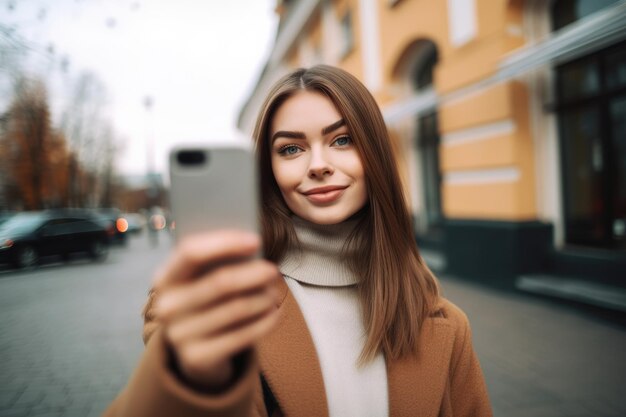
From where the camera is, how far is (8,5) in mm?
2510

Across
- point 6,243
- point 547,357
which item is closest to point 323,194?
point 547,357

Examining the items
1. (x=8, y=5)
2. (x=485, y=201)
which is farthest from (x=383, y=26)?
(x=8, y=5)

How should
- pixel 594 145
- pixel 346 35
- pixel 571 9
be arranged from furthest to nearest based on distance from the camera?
pixel 346 35
pixel 571 9
pixel 594 145

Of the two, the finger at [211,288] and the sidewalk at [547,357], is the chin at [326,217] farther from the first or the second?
the sidewalk at [547,357]

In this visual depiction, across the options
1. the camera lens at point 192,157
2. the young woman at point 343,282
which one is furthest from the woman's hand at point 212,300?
the young woman at point 343,282

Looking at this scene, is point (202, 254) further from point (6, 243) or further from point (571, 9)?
point (6, 243)

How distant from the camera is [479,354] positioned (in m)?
3.68

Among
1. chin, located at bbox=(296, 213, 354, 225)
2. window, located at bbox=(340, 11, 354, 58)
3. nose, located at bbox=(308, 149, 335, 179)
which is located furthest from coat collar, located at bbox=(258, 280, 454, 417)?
window, located at bbox=(340, 11, 354, 58)

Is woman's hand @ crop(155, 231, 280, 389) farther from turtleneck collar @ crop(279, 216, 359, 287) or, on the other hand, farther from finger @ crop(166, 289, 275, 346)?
turtleneck collar @ crop(279, 216, 359, 287)

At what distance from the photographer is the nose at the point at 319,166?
44.2 inches

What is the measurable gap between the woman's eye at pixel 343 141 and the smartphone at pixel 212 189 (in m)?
0.67

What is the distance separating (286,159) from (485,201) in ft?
17.8

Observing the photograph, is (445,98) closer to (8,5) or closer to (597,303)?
(597,303)

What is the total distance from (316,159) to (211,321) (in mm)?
741
